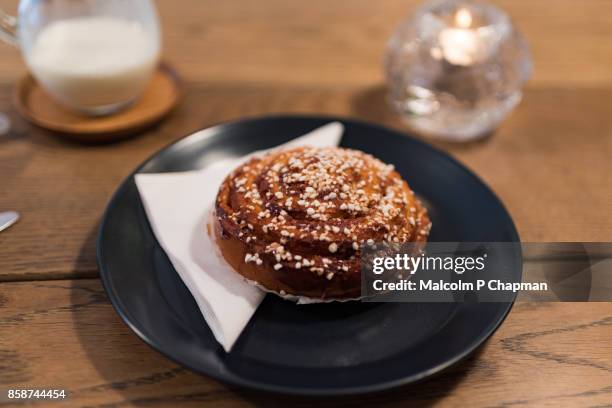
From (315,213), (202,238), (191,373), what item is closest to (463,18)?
(315,213)

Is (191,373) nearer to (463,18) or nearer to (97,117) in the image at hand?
(97,117)

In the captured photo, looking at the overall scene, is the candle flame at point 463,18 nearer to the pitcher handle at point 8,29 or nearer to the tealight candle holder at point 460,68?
the tealight candle holder at point 460,68

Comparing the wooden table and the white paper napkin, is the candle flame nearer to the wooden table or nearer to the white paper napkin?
the wooden table

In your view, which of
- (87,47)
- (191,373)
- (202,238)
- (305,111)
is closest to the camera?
(191,373)

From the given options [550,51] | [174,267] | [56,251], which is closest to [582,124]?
[550,51]

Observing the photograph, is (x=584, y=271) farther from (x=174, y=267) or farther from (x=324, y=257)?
(x=174, y=267)

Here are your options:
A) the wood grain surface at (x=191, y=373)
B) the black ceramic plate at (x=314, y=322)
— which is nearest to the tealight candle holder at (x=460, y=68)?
the black ceramic plate at (x=314, y=322)
